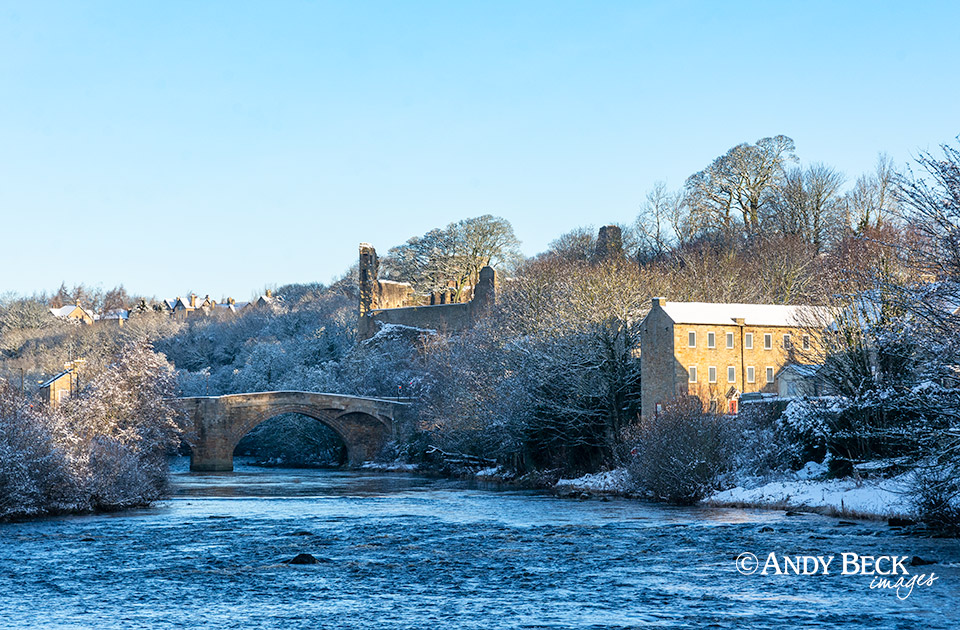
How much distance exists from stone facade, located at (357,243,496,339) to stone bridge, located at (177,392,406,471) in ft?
30.7

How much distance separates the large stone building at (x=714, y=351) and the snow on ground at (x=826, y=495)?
7.09 m

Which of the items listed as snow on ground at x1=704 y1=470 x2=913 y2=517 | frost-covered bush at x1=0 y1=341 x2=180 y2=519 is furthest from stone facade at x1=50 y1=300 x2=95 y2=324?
snow on ground at x1=704 y1=470 x2=913 y2=517

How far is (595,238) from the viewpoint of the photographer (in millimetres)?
73625

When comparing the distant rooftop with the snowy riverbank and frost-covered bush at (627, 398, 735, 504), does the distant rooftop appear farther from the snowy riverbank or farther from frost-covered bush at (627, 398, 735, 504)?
the snowy riverbank

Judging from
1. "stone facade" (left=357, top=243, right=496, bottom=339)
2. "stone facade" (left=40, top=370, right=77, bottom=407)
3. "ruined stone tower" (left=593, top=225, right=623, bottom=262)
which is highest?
"ruined stone tower" (left=593, top=225, right=623, bottom=262)

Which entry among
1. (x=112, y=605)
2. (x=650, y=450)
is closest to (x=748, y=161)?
(x=650, y=450)

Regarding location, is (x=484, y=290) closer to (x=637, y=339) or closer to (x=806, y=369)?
(x=637, y=339)

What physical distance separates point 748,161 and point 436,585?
157ft

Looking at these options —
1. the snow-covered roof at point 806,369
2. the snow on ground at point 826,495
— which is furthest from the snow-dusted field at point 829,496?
the snow-covered roof at point 806,369

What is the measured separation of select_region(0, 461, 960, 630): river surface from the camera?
14.3 metres

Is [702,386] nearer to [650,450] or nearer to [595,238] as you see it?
[650,450]

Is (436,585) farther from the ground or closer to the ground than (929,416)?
closer to the ground

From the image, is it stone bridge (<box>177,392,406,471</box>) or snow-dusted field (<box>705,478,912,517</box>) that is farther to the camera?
stone bridge (<box>177,392,406,471</box>)

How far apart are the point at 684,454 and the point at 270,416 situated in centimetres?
3308
